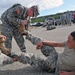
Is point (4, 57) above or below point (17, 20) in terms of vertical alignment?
below

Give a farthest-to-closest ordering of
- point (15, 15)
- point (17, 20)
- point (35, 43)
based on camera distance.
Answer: point (15, 15), point (17, 20), point (35, 43)

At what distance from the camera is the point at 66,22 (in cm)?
4169

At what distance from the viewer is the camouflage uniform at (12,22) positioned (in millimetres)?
8195

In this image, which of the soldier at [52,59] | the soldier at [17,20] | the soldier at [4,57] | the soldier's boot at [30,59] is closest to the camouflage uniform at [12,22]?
the soldier at [17,20]

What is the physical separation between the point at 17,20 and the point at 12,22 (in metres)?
0.27

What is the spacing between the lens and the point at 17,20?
8.21m

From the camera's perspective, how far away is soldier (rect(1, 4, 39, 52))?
7909 mm

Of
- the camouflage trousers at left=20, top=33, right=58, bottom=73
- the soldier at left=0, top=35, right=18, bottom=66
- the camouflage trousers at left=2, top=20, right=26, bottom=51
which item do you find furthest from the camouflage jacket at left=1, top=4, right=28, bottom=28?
the camouflage trousers at left=20, top=33, right=58, bottom=73

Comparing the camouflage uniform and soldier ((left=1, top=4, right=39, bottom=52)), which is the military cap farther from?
the camouflage uniform

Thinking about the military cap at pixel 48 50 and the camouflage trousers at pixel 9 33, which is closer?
the military cap at pixel 48 50

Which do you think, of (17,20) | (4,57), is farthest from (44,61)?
(17,20)

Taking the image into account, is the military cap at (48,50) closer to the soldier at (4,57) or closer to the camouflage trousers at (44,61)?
the camouflage trousers at (44,61)

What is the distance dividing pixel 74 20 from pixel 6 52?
41144mm

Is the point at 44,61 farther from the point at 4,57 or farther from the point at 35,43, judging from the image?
the point at 35,43
